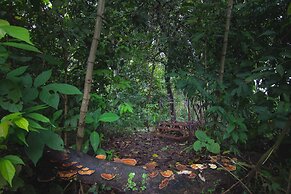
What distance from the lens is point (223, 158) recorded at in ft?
7.67

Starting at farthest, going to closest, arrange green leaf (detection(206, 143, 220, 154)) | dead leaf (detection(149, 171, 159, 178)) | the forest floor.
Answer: green leaf (detection(206, 143, 220, 154)), the forest floor, dead leaf (detection(149, 171, 159, 178))

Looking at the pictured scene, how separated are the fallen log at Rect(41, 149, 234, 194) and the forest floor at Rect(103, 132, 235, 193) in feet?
0.04

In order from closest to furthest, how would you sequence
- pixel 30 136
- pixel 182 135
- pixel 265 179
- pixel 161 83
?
pixel 30 136
pixel 265 179
pixel 182 135
pixel 161 83

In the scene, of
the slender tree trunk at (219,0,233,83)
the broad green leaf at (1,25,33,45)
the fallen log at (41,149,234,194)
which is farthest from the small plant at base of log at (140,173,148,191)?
the broad green leaf at (1,25,33,45)

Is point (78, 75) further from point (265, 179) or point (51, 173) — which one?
point (265, 179)

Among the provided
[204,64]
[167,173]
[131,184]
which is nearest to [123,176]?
[131,184]

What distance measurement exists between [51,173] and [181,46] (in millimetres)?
1925

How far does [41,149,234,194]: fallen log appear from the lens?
6.07ft

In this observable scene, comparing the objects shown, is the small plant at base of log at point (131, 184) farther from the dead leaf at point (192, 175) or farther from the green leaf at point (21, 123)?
the green leaf at point (21, 123)

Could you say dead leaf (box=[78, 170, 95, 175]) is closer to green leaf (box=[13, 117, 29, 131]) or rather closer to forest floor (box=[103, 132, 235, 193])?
forest floor (box=[103, 132, 235, 193])

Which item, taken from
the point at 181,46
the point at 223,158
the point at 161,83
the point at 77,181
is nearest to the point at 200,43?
the point at 181,46

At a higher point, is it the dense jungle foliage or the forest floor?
the dense jungle foliage

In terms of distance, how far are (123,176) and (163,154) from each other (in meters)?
0.91

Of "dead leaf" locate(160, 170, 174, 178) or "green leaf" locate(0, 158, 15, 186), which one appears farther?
"dead leaf" locate(160, 170, 174, 178)
